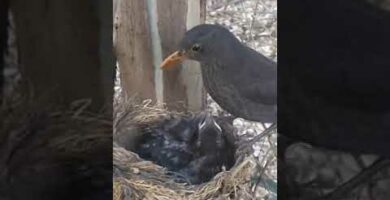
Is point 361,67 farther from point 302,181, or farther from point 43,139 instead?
point 43,139

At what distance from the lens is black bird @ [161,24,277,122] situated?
39.9 inches

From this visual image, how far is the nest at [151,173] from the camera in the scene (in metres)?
1.04

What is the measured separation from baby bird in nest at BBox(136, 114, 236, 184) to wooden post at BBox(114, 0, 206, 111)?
0.03 metres

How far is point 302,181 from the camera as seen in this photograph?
3.44 ft

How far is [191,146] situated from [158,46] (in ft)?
0.47

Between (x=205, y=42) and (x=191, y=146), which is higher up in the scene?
(x=205, y=42)

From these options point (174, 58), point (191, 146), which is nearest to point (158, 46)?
point (174, 58)

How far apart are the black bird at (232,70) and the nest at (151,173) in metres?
0.06

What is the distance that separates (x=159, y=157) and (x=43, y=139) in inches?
7.5

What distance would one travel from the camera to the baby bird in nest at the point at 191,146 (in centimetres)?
104

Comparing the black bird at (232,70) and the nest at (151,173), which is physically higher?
the black bird at (232,70)

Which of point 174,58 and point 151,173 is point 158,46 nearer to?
point 174,58

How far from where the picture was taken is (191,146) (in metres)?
1.05

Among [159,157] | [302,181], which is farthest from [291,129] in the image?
[159,157]
